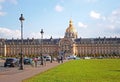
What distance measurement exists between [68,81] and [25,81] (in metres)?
2.43

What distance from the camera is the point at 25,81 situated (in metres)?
19.3

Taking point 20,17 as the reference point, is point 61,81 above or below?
below

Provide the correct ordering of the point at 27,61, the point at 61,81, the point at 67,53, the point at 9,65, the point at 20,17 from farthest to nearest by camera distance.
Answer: the point at 67,53
the point at 27,61
the point at 9,65
the point at 20,17
the point at 61,81

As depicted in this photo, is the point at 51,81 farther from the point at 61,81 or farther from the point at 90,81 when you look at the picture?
the point at 90,81

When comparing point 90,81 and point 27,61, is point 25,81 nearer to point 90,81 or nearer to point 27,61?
point 90,81

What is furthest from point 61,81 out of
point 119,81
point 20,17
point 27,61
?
point 27,61

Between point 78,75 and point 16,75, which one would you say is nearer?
point 78,75

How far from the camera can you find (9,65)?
1688 inches

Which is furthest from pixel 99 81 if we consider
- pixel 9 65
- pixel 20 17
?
pixel 9 65

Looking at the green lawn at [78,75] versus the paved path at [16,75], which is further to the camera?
the paved path at [16,75]

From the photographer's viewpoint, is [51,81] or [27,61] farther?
[27,61]

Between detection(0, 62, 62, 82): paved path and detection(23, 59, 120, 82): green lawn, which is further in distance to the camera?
detection(0, 62, 62, 82): paved path

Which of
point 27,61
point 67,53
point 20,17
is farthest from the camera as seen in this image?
point 67,53

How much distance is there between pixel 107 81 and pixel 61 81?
8.49 ft
